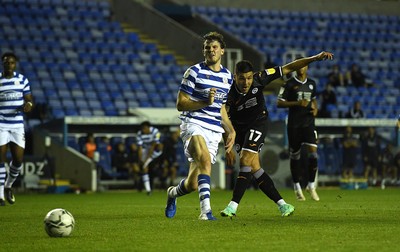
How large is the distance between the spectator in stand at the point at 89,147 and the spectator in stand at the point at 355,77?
1081cm

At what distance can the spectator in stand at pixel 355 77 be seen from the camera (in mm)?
32312

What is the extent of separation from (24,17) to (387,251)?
82.5ft

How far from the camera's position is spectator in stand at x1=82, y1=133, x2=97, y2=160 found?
24.5 meters

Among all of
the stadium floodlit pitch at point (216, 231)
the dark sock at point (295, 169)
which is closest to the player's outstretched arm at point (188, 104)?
the stadium floodlit pitch at point (216, 231)

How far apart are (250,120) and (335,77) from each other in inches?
777

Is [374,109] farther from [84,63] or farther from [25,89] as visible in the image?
[25,89]

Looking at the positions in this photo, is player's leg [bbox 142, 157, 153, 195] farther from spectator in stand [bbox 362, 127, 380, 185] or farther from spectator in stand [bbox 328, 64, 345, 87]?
spectator in stand [bbox 328, 64, 345, 87]

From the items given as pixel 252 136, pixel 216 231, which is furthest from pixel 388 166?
pixel 216 231

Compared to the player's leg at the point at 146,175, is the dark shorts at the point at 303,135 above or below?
above

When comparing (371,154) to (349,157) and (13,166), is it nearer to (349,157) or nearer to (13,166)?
(349,157)

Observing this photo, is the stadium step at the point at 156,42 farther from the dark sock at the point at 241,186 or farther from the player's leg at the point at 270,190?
the dark sock at the point at 241,186

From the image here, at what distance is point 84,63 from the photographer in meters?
30.1

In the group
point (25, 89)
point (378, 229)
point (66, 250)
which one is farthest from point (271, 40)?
point (66, 250)

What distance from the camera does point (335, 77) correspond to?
103 feet
